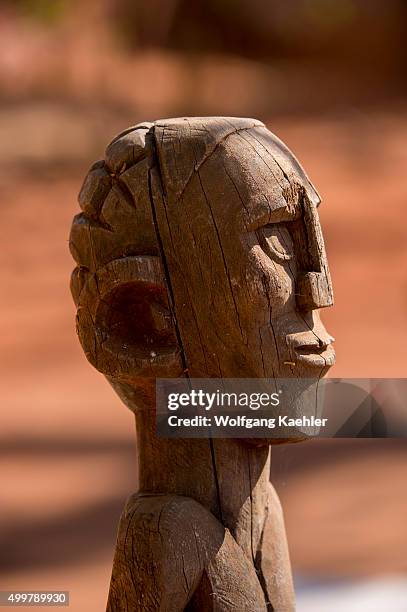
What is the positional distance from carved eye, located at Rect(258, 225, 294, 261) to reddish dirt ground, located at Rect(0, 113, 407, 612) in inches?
72.8

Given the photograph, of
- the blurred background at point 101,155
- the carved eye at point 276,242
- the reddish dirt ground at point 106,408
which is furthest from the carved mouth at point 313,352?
the reddish dirt ground at point 106,408

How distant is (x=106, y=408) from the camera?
642cm

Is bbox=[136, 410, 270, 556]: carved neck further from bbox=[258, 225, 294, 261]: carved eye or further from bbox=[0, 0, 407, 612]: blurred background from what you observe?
bbox=[0, 0, 407, 612]: blurred background

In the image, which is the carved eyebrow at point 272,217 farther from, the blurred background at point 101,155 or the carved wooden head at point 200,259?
the blurred background at point 101,155

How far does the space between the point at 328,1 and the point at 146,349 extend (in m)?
11.8

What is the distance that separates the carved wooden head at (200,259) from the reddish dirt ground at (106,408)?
1733mm

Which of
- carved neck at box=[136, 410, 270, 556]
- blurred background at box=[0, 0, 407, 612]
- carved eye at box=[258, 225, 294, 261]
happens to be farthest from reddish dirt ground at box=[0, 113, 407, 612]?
carved eye at box=[258, 225, 294, 261]

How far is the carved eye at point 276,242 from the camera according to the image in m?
2.12

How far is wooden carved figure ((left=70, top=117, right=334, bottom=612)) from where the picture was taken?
6.86 ft

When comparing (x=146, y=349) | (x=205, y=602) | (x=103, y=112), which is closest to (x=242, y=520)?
(x=205, y=602)

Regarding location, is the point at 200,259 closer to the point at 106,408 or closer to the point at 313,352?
the point at 313,352

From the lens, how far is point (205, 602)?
212 cm

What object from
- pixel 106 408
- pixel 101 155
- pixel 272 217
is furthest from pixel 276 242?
pixel 101 155

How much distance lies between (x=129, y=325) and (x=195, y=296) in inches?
5.9
